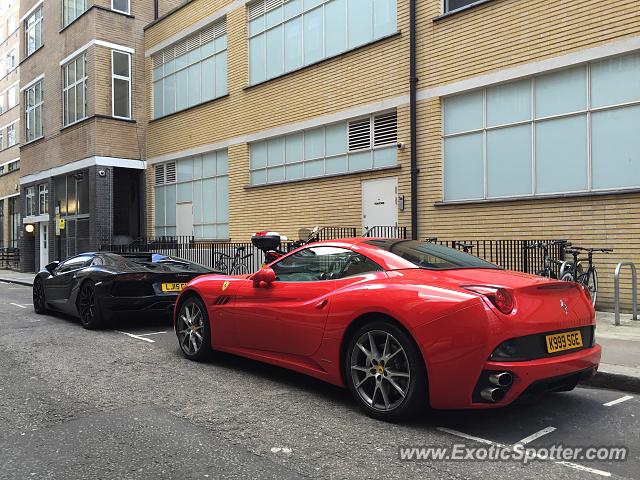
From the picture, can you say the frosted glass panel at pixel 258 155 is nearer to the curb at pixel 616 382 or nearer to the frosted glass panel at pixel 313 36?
the frosted glass panel at pixel 313 36

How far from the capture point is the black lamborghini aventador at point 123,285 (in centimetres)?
846

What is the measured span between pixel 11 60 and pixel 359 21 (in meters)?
34.9

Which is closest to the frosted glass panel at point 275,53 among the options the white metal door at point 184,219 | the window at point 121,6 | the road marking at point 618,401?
the white metal door at point 184,219

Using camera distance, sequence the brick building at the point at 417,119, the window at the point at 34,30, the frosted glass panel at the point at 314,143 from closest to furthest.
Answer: the brick building at the point at 417,119
the frosted glass panel at the point at 314,143
the window at the point at 34,30

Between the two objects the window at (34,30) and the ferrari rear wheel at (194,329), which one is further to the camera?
the window at (34,30)

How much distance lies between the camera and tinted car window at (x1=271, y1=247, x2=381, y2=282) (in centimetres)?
487

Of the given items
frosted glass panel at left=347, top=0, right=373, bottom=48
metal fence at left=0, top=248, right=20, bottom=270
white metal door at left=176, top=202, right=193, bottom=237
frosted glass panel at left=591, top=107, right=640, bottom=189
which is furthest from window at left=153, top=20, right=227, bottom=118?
metal fence at left=0, top=248, right=20, bottom=270

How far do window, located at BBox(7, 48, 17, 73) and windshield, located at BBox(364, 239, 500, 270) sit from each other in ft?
137

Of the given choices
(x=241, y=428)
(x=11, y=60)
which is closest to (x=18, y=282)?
(x=241, y=428)

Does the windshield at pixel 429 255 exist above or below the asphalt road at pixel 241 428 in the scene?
above

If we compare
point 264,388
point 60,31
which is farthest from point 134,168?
point 264,388

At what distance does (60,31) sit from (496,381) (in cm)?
2596

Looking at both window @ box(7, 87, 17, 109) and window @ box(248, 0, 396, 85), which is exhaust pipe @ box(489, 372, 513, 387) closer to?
window @ box(248, 0, 396, 85)

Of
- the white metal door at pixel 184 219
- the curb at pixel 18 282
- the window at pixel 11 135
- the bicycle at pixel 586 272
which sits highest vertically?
the window at pixel 11 135
